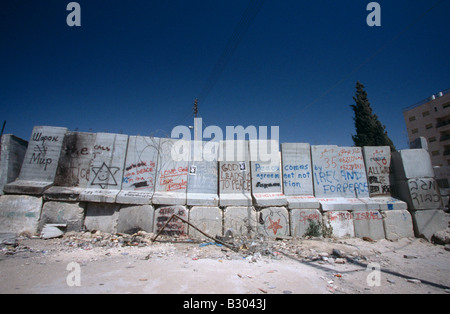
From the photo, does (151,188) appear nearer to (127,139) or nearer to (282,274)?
(127,139)

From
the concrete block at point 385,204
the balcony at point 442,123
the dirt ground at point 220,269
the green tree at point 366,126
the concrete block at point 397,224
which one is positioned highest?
the balcony at point 442,123

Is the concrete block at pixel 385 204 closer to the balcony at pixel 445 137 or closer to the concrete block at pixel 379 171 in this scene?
the concrete block at pixel 379 171

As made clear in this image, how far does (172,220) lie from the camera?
251 inches

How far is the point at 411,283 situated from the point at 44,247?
26.7ft

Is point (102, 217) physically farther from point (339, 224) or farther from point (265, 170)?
point (339, 224)

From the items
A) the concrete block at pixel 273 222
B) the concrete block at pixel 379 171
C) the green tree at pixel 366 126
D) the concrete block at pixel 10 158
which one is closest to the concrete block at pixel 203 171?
the concrete block at pixel 273 222

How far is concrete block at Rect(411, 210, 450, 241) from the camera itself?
7.00 meters

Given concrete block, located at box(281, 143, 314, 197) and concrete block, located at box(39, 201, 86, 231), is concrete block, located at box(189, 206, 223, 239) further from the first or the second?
concrete block, located at box(39, 201, 86, 231)

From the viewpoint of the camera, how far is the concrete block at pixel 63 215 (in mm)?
6051

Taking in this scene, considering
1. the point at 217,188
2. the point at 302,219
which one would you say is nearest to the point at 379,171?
Answer: the point at 302,219

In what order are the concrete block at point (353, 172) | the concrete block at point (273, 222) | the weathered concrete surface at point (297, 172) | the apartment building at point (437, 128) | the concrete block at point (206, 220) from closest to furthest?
the concrete block at point (206, 220), the concrete block at point (273, 222), the weathered concrete surface at point (297, 172), the concrete block at point (353, 172), the apartment building at point (437, 128)

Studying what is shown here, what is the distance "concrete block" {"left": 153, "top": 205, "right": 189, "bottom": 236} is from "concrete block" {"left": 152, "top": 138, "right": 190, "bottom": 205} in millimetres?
351

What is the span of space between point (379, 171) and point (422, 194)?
1467 millimetres

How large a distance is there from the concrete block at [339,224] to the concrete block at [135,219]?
587cm
